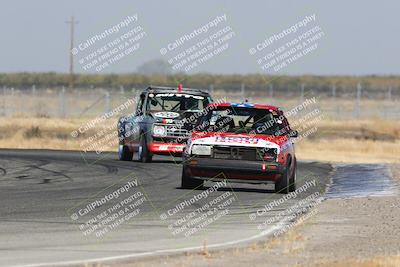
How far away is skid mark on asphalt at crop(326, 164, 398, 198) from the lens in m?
19.8

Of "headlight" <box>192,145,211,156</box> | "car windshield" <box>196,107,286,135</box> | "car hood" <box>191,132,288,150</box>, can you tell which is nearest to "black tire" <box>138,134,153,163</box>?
"car windshield" <box>196,107,286,135</box>

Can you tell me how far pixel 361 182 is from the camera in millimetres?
22734

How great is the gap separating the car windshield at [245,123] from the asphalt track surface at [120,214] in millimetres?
1057

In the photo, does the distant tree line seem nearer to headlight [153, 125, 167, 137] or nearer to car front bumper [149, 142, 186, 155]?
car front bumper [149, 142, 186, 155]

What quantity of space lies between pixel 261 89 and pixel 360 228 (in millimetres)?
90277

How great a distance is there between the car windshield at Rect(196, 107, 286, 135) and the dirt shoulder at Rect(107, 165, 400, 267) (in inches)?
161

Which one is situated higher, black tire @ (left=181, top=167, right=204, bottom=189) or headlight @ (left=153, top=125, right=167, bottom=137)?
headlight @ (left=153, top=125, right=167, bottom=137)

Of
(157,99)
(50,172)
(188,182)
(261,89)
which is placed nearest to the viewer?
(188,182)

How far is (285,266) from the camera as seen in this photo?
10961 mm

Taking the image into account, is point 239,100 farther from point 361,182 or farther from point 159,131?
point 361,182

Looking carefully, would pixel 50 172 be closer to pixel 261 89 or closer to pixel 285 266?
pixel 285 266

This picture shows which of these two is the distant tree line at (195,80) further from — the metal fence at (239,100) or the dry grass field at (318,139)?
the dry grass field at (318,139)

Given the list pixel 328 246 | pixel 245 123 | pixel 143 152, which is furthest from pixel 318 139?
pixel 328 246

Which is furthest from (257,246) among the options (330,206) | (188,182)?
(188,182)
